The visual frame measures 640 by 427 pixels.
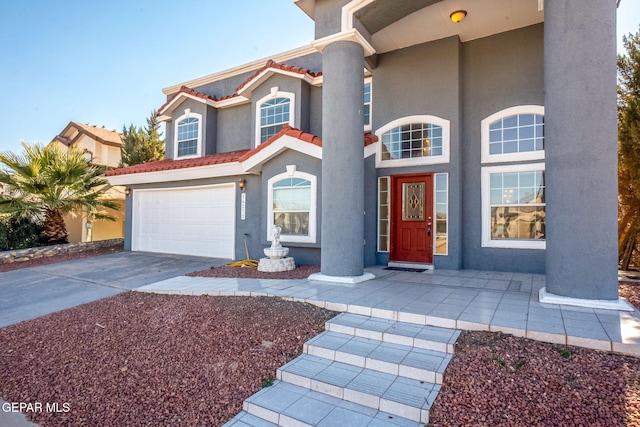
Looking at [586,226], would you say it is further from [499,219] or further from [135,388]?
[135,388]

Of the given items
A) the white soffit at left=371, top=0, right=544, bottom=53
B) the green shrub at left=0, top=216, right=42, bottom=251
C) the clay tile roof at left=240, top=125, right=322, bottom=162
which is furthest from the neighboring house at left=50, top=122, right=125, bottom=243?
the white soffit at left=371, top=0, right=544, bottom=53

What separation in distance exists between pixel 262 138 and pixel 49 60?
940cm

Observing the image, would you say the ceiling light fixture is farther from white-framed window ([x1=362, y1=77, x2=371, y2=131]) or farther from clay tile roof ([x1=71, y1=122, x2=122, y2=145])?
clay tile roof ([x1=71, y1=122, x2=122, y2=145])

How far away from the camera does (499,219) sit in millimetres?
8078

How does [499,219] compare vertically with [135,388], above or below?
above

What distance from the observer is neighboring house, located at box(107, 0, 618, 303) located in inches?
194

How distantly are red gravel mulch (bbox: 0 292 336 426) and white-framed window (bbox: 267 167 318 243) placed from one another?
11.8 ft

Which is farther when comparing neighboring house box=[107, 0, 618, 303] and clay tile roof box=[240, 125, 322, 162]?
clay tile roof box=[240, 125, 322, 162]

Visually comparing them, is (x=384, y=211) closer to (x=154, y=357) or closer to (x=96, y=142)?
(x=154, y=357)

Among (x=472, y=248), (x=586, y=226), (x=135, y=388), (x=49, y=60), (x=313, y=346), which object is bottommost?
(x=135, y=388)

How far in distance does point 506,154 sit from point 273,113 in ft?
23.2

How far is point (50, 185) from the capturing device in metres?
11.7

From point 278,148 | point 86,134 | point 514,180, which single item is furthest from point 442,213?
point 86,134

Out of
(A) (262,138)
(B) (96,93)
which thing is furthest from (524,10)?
(B) (96,93)
